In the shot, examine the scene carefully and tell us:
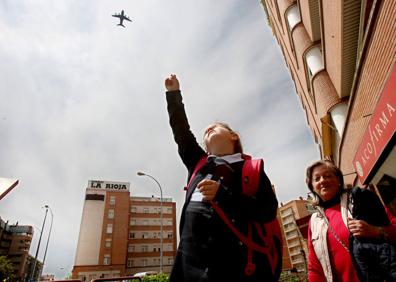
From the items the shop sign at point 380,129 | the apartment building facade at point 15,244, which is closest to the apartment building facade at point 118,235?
the apartment building facade at point 15,244

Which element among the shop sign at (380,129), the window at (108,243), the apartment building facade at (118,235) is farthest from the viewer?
the window at (108,243)

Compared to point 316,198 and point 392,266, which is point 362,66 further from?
point 392,266

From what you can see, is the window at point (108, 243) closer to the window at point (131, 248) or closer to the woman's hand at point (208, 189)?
the window at point (131, 248)

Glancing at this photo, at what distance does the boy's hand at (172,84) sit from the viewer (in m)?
1.82

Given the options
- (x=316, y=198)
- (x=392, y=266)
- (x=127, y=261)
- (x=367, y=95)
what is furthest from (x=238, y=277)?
(x=127, y=261)

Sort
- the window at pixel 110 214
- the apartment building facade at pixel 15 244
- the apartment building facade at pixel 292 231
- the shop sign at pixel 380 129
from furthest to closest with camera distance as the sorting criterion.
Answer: the apartment building facade at pixel 292 231, the apartment building facade at pixel 15 244, the window at pixel 110 214, the shop sign at pixel 380 129

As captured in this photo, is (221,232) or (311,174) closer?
(221,232)

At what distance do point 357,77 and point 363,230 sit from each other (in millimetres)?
4207

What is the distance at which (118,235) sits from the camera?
50406 mm

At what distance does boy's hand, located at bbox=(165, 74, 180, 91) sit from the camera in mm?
1818

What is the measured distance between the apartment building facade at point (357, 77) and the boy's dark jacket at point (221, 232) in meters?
A: 2.81

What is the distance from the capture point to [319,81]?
8.73 metres

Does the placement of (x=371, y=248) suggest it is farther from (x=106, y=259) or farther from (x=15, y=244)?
(x=15, y=244)

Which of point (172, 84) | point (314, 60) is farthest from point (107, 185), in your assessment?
point (172, 84)
